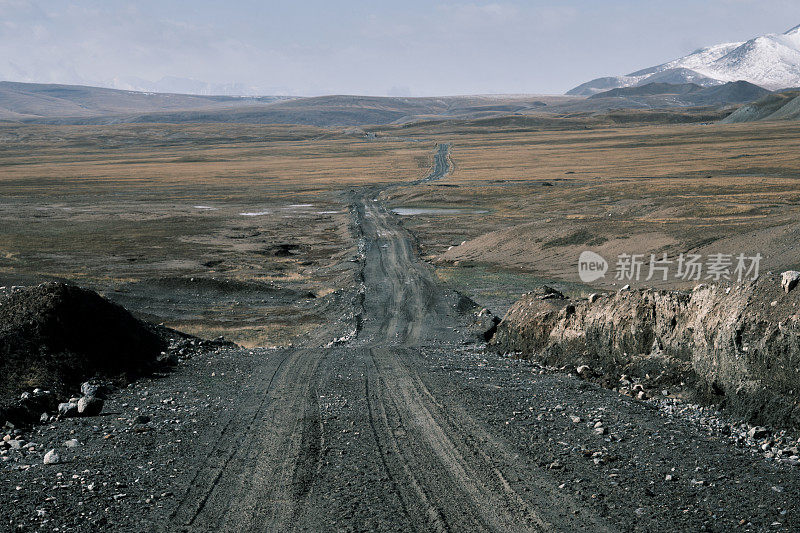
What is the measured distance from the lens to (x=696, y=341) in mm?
15375

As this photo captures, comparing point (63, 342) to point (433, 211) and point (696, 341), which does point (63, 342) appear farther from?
point (433, 211)

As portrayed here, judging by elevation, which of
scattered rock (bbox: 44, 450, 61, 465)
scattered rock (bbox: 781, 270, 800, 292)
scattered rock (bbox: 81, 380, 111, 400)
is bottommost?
scattered rock (bbox: 81, 380, 111, 400)

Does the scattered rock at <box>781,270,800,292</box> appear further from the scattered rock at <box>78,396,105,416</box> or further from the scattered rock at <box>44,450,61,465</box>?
the scattered rock at <box>78,396,105,416</box>

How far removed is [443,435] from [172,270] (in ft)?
118

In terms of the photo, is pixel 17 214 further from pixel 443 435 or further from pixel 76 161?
pixel 76 161

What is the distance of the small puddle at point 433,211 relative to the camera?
7426 centimetres

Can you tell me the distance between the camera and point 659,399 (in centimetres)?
1528

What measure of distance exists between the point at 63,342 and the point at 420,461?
1121 centimetres

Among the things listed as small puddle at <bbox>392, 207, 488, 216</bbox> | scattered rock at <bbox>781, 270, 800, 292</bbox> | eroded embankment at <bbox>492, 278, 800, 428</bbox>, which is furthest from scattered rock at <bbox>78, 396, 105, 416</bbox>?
small puddle at <bbox>392, 207, 488, 216</bbox>

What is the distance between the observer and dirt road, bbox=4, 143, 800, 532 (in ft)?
32.7

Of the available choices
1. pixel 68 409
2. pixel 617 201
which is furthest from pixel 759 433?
pixel 617 201

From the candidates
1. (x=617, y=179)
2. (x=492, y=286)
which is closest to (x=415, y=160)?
(x=617, y=179)

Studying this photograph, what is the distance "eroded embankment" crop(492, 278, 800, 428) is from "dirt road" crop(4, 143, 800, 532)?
1.32 metres

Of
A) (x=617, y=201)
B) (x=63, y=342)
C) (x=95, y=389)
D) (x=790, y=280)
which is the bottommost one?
(x=95, y=389)
